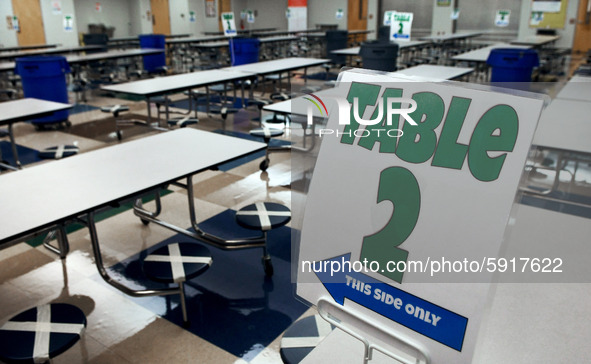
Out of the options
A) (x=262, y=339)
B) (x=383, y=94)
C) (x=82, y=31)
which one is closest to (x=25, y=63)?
(x=262, y=339)

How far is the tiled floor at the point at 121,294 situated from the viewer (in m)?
2.18

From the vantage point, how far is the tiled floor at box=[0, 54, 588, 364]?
2176mm

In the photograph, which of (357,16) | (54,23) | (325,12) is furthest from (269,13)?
(54,23)

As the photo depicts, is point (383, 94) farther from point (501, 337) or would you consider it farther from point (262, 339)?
point (262, 339)

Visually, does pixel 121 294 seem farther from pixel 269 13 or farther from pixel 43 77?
pixel 269 13

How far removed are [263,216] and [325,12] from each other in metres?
17.0

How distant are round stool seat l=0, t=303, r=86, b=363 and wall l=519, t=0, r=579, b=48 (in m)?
16.2

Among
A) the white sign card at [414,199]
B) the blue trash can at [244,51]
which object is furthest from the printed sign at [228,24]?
the white sign card at [414,199]

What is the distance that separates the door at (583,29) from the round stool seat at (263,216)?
14.6m

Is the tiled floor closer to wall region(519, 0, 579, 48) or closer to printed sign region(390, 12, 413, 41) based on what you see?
printed sign region(390, 12, 413, 41)

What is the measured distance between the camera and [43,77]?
5.90m

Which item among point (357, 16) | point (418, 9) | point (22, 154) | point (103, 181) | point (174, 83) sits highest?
point (418, 9)

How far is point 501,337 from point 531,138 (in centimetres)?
51

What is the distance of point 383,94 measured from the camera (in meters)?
0.82
